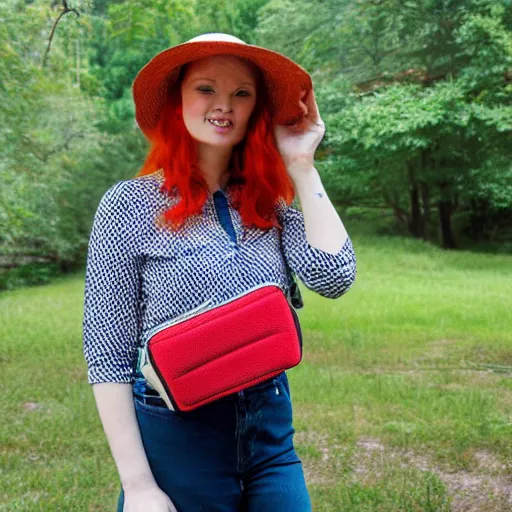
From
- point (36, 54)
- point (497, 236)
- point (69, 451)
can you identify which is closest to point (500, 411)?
point (69, 451)

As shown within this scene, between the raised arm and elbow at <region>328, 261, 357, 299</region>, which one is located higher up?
the raised arm

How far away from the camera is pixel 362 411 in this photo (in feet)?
20.3

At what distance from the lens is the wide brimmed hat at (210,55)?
1.75m

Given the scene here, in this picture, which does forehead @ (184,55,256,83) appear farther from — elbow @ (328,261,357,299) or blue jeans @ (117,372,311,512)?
blue jeans @ (117,372,311,512)

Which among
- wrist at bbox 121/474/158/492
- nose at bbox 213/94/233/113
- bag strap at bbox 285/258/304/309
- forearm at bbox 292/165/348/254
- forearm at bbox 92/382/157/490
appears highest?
nose at bbox 213/94/233/113

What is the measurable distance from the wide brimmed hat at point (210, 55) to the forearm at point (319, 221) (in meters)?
0.18

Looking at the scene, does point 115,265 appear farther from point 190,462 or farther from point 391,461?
point 391,461

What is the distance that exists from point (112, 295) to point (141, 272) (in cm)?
7

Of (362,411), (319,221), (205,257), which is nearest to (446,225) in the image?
(362,411)

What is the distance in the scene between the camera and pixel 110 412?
1.61 m

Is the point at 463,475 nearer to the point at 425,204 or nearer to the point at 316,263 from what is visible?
the point at 316,263

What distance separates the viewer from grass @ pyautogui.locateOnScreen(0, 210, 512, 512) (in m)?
4.48

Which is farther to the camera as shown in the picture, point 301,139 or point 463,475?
point 463,475

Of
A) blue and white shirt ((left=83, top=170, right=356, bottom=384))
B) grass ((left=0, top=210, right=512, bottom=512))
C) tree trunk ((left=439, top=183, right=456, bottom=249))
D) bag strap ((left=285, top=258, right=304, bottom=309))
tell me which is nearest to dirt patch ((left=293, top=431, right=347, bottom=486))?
grass ((left=0, top=210, right=512, bottom=512))
